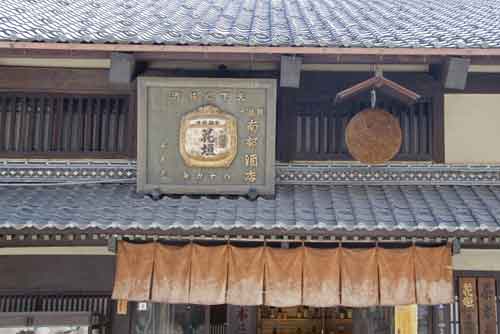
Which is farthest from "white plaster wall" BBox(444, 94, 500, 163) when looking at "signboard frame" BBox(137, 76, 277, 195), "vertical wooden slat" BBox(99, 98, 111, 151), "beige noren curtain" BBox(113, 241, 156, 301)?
"vertical wooden slat" BBox(99, 98, 111, 151)

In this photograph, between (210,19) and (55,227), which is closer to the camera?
(55,227)

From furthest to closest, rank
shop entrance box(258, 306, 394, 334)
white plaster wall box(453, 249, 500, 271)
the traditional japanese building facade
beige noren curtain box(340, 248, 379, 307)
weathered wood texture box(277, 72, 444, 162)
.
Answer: shop entrance box(258, 306, 394, 334) → weathered wood texture box(277, 72, 444, 162) → white plaster wall box(453, 249, 500, 271) → beige noren curtain box(340, 248, 379, 307) → the traditional japanese building facade

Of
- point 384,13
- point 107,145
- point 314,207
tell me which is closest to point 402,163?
point 314,207

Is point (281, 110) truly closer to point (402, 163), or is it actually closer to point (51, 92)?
point (402, 163)

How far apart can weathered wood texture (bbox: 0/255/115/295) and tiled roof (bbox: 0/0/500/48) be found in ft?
10.1

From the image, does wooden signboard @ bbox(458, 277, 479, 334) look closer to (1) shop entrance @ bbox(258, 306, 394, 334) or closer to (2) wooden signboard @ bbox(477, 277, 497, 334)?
(2) wooden signboard @ bbox(477, 277, 497, 334)

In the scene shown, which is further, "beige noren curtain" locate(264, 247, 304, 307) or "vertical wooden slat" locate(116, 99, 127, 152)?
"vertical wooden slat" locate(116, 99, 127, 152)

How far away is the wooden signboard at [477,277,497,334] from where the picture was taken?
7280 millimetres

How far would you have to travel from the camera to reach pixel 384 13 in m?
9.70

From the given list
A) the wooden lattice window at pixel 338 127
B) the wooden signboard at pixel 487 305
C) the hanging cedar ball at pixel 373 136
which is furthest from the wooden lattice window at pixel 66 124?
the wooden signboard at pixel 487 305

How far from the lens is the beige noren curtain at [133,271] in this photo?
6809 mm

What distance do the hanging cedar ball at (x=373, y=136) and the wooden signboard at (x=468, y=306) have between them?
2149mm

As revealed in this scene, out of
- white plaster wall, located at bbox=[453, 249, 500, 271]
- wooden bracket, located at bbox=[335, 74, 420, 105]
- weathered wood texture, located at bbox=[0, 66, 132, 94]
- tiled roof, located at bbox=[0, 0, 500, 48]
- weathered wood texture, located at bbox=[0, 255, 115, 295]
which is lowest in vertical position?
weathered wood texture, located at bbox=[0, 255, 115, 295]

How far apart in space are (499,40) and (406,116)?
1604 millimetres
